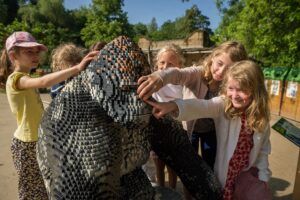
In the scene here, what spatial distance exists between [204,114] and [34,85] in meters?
1.05

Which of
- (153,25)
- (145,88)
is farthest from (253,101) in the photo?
(153,25)

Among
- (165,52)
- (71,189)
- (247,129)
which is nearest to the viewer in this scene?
(71,189)

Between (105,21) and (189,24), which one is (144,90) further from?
(189,24)

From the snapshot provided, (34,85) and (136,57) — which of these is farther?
(34,85)

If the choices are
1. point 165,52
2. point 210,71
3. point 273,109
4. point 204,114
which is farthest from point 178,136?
point 273,109

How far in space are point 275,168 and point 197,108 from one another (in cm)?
319

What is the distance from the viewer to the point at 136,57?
80 cm

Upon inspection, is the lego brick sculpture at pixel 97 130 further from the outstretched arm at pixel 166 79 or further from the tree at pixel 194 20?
the tree at pixel 194 20

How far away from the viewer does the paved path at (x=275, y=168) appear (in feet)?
10.3

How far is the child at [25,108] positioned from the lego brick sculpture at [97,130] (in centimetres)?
115

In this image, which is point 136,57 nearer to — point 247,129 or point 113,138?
point 113,138

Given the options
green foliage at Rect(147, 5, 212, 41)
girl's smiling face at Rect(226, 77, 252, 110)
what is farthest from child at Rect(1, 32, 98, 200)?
green foliage at Rect(147, 5, 212, 41)

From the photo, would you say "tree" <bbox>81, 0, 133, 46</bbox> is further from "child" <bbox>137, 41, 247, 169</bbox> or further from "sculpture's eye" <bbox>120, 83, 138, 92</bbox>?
"sculpture's eye" <bbox>120, 83, 138, 92</bbox>

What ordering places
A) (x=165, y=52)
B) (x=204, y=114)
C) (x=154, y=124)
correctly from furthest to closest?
1. (x=165, y=52)
2. (x=204, y=114)
3. (x=154, y=124)
